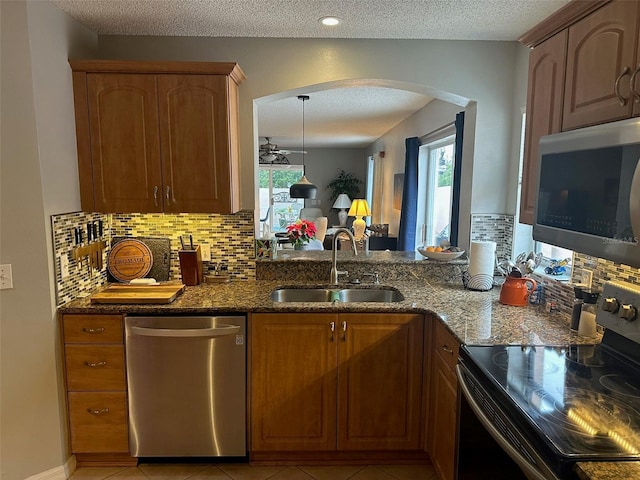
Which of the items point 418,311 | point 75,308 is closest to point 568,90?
point 418,311

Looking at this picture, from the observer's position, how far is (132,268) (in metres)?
2.72

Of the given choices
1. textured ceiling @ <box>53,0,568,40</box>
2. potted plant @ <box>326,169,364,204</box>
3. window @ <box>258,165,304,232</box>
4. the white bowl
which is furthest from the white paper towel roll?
window @ <box>258,165,304,232</box>

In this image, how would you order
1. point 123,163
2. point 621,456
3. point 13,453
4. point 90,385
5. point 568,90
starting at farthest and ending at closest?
point 123,163 < point 90,385 < point 13,453 < point 568,90 < point 621,456

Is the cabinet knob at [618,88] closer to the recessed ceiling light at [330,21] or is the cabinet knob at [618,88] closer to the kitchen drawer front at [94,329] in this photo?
the recessed ceiling light at [330,21]

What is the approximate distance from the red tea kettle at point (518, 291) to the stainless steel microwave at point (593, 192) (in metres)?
0.67

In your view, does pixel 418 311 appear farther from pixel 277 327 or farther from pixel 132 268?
pixel 132 268

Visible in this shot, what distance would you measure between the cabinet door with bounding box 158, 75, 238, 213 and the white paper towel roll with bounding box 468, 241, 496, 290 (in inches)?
58.0

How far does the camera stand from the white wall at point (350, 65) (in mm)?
2672

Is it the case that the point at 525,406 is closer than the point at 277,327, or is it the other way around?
the point at 525,406

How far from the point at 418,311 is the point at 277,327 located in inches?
28.8

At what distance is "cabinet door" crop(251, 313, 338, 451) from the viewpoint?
226cm

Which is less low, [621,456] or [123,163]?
[123,163]

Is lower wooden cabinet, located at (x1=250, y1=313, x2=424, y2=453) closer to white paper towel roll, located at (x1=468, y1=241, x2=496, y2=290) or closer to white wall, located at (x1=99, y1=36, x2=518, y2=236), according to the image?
white paper towel roll, located at (x1=468, y1=241, x2=496, y2=290)

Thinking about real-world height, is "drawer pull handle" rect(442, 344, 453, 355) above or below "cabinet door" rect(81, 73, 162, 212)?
below
